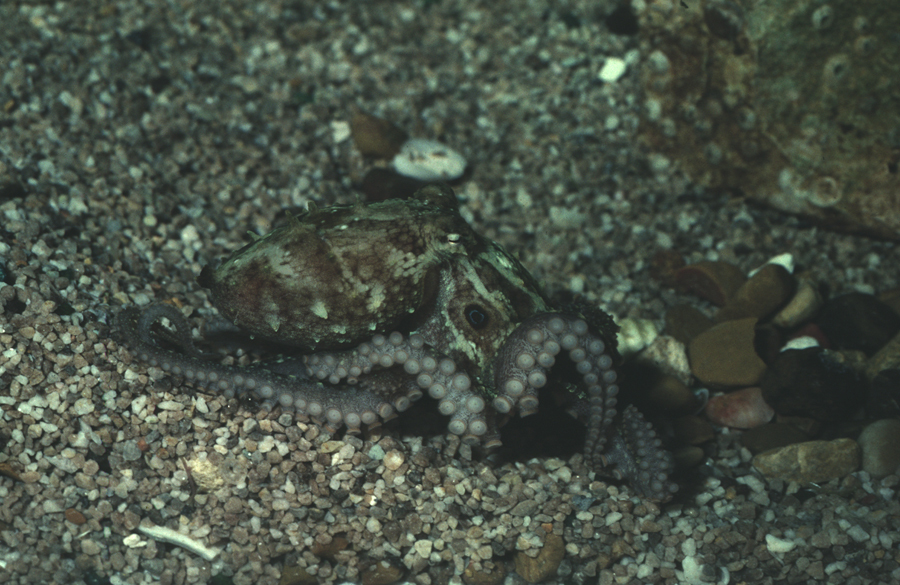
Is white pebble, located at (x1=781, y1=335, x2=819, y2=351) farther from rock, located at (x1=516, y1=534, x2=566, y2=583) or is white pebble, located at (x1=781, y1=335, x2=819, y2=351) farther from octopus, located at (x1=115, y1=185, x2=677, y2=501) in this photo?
rock, located at (x1=516, y1=534, x2=566, y2=583)

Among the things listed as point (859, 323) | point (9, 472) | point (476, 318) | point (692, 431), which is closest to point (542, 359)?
point (476, 318)

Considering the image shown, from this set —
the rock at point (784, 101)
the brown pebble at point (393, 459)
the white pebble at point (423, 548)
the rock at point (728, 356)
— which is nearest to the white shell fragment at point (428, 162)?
the rock at point (784, 101)

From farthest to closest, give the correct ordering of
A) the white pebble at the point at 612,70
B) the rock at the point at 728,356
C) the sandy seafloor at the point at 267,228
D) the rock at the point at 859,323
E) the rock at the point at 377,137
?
the white pebble at the point at 612,70, the rock at the point at 377,137, the rock at the point at 859,323, the rock at the point at 728,356, the sandy seafloor at the point at 267,228

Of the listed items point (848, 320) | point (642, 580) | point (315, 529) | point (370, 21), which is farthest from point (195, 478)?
point (370, 21)

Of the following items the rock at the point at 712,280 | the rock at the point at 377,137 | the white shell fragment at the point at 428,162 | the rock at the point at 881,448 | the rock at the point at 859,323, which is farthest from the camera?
the rock at the point at 377,137

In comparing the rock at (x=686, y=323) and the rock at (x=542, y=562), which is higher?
the rock at (x=686, y=323)

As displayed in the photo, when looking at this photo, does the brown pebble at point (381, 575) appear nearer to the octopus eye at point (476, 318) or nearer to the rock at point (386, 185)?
the octopus eye at point (476, 318)

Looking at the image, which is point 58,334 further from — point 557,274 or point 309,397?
point 557,274
